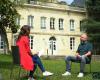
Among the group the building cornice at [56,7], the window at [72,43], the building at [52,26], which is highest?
the building cornice at [56,7]

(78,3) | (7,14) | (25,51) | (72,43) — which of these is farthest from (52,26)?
(25,51)

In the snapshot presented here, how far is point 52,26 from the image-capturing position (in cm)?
6431

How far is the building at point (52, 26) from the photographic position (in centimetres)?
6147

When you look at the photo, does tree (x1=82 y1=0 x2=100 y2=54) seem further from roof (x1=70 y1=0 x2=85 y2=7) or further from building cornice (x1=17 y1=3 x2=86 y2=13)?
roof (x1=70 y1=0 x2=85 y2=7)

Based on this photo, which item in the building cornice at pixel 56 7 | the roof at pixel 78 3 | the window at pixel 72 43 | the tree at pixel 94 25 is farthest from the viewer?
the roof at pixel 78 3

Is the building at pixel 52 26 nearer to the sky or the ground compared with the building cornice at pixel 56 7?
nearer to the ground

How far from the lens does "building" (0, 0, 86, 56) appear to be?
61469mm

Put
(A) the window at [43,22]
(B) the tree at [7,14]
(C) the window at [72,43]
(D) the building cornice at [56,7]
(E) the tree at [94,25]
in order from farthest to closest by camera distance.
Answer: (C) the window at [72,43] → (A) the window at [43,22] → (D) the building cornice at [56,7] → (E) the tree at [94,25] → (B) the tree at [7,14]

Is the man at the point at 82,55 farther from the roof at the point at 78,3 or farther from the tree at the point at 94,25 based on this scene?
the roof at the point at 78,3

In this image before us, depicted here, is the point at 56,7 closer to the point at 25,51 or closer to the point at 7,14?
the point at 7,14

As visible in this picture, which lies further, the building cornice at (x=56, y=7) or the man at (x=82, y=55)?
the building cornice at (x=56, y=7)

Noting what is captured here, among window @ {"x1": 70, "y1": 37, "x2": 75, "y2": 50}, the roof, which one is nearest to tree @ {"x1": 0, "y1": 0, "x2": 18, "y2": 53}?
window @ {"x1": 70, "y1": 37, "x2": 75, "y2": 50}

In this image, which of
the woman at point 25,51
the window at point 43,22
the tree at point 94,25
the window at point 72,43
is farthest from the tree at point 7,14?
the window at point 72,43

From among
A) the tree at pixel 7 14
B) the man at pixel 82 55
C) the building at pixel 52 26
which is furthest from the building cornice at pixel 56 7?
the man at pixel 82 55
